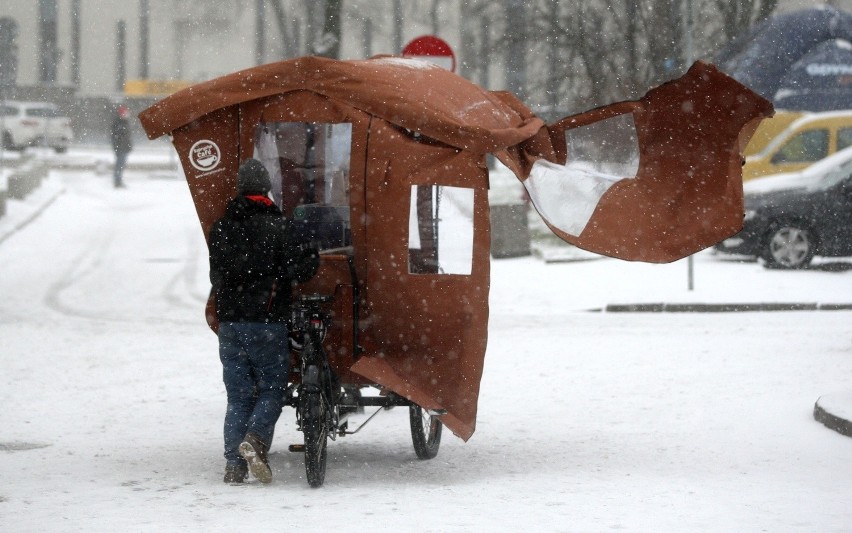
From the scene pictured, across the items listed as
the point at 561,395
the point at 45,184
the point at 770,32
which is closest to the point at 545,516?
the point at 561,395

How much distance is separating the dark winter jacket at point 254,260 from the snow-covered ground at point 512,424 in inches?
39.7

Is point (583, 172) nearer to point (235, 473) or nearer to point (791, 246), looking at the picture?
point (235, 473)

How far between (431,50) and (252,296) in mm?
8740

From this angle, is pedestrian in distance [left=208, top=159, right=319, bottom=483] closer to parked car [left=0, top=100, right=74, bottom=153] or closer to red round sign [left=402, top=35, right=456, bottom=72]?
red round sign [left=402, top=35, right=456, bottom=72]

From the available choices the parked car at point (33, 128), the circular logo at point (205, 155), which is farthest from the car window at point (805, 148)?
the parked car at point (33, 128)

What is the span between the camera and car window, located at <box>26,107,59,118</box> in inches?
2110

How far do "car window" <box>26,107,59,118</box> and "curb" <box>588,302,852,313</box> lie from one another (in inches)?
1571

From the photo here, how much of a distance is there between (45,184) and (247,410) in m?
29.8

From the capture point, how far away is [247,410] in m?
8.26

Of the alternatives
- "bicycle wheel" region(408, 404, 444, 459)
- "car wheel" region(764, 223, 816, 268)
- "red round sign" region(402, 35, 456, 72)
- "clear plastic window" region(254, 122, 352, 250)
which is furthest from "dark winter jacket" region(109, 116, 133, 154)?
"bicycle wheel" region(408, 404, 444, 459)

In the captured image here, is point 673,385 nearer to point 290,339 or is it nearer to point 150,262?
point 290,339

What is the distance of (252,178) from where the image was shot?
8.16 meters

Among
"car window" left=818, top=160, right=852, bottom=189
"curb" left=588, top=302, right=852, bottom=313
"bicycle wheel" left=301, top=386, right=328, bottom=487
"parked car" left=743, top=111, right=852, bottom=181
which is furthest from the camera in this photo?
"parked car" left=743, top=111, right=852, bottom=181

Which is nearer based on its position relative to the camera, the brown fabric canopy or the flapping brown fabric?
the brown fabric canopy
